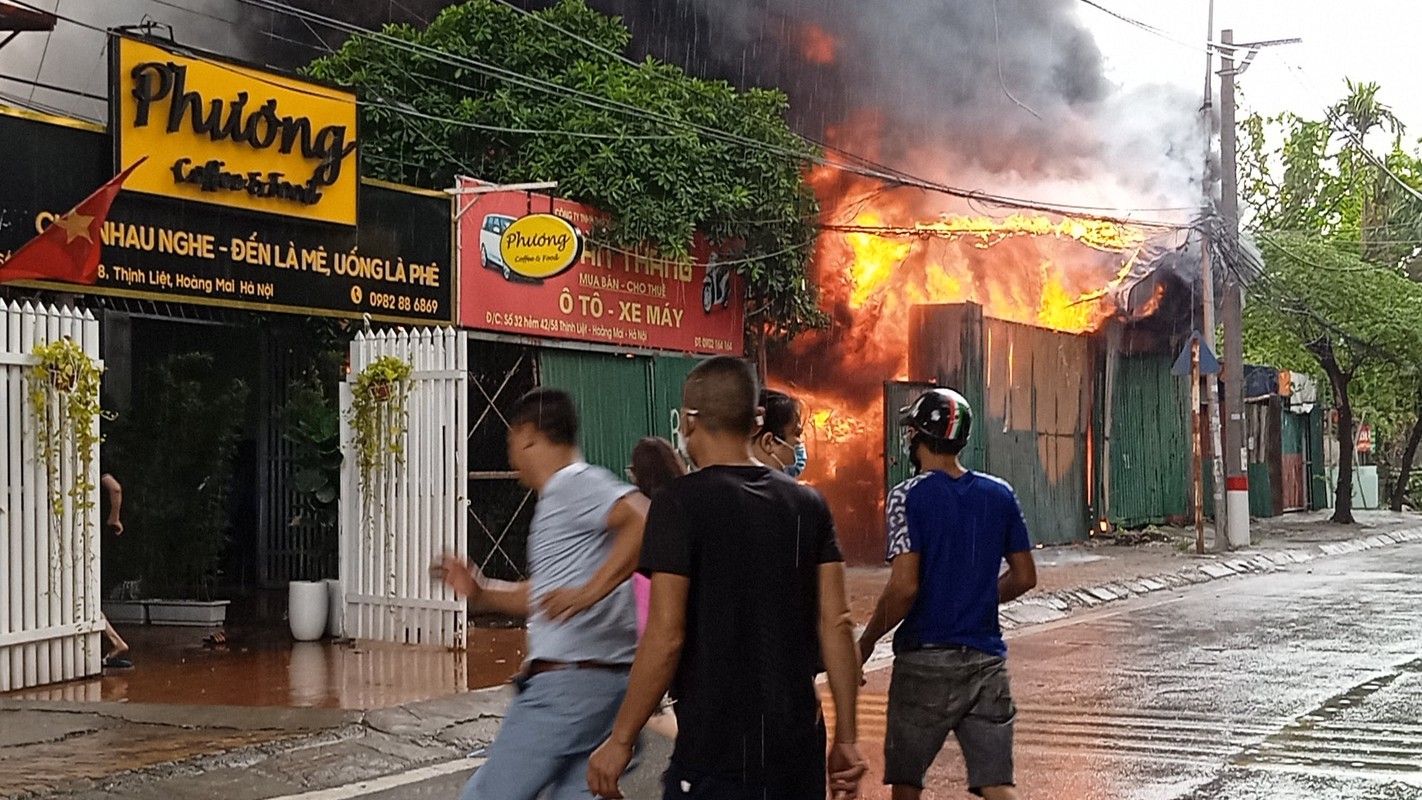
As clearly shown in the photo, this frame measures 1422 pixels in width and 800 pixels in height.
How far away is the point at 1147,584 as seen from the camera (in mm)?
18547

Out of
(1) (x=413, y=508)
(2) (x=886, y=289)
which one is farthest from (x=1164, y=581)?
(1) (x=413, y=508)

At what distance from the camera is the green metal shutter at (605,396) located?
15391 mm

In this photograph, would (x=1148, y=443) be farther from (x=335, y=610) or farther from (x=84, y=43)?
(x=84, y=43)

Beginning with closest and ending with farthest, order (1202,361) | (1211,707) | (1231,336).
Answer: (1211,707) < (1202,361) < (1231,336)

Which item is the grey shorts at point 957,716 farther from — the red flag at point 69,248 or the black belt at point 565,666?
the red flag at point 69,248

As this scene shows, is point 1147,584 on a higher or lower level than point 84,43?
lower

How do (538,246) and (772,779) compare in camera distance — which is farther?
(538,246)

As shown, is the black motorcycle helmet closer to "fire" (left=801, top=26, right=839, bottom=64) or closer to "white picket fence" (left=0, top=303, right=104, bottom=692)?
"white picket fence" (left=0, top=303, right=104, bottom=692)

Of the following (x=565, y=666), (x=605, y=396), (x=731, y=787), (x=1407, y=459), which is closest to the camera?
(x=731, y=787)

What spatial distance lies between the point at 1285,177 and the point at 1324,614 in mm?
35679

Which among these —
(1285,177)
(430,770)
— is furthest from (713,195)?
(1285,177)

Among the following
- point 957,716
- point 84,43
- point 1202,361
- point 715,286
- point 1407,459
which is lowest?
point 957,716

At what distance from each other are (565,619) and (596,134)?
1275 cm

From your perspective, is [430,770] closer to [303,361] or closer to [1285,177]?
[303,361]
